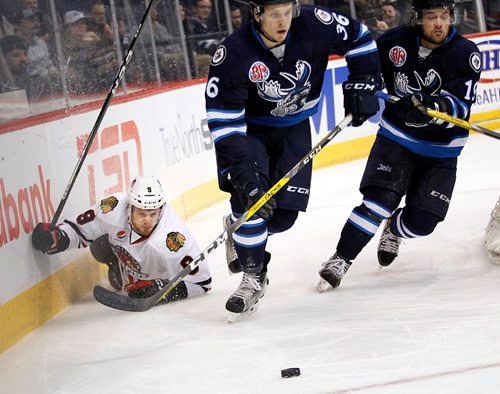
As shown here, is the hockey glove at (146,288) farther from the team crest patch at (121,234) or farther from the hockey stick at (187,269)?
the team crest patch at (121,234)

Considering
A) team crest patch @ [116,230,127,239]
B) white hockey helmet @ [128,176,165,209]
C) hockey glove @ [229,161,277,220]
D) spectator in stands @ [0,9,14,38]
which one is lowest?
team crest patch @ [116,230,127,239]

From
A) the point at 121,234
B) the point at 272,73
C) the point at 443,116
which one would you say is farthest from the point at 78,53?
the point at 443,116

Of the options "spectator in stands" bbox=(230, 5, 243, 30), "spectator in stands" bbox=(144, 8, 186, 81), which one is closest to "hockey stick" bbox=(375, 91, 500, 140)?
"spectator in stands" bbox=(144, 8, 186, 81)

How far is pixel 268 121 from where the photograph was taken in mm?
3822

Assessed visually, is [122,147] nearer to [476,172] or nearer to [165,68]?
[165,68]

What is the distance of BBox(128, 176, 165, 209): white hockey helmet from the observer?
3990mm

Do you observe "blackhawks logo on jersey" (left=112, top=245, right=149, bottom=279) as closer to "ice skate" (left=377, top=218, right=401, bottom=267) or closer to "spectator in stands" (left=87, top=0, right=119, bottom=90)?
"ice skate" (left=377, top=218, right=401, bottom=267)

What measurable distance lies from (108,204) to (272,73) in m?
0.99

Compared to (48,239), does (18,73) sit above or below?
above

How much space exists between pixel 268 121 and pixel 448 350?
3.96 feet

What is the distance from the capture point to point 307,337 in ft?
11.1

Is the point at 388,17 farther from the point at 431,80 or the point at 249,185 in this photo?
the point at 249,185

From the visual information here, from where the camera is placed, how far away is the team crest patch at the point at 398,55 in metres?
3.96

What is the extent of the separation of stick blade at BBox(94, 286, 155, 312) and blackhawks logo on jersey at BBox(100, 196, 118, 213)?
0.37 metres
